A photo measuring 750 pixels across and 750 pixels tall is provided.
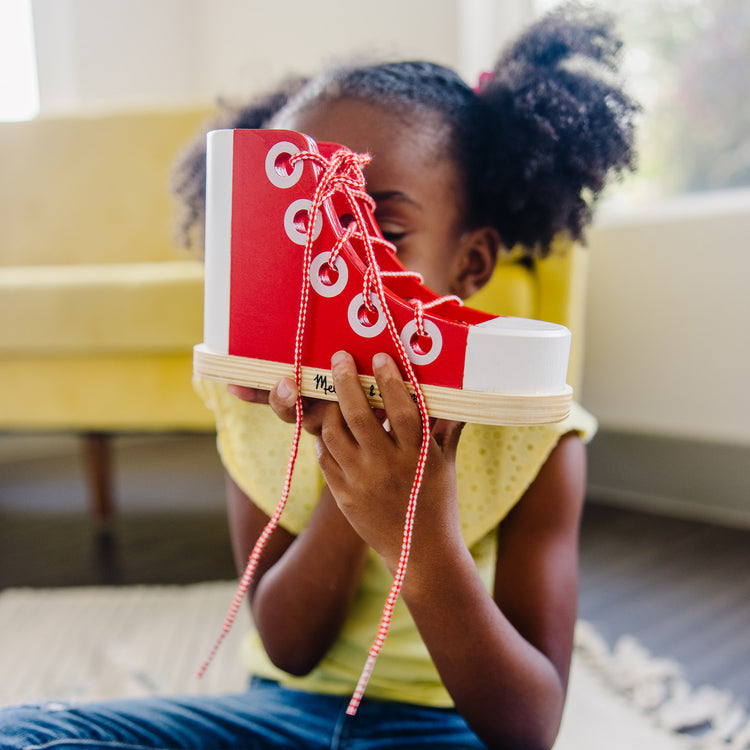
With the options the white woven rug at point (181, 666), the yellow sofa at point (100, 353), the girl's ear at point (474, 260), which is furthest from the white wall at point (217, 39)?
the girl's ear at point (474, 260)

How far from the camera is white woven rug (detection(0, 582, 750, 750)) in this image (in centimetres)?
78

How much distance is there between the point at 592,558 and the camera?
48.6 inches

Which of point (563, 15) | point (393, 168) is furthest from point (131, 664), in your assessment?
point (563, 15)

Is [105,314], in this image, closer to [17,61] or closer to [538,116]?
[538,116]

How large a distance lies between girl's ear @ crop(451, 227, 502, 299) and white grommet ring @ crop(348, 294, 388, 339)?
20cm

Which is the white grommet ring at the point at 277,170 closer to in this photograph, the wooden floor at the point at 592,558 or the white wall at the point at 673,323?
the wooden floor at the point at 592,558

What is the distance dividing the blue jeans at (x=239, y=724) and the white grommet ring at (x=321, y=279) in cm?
34

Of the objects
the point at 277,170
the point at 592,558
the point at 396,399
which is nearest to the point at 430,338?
the point at 396,399

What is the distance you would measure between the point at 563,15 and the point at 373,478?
485 mm

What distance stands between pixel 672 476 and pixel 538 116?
3.59 feet

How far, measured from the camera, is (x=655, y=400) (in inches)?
52.5

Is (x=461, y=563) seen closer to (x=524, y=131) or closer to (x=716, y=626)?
(x=524, y=131)

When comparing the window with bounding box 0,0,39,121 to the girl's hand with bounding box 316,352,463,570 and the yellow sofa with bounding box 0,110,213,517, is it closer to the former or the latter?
the yellow sofa with bounding box 0,110,213,517

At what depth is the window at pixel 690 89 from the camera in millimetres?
1487
